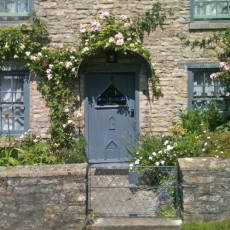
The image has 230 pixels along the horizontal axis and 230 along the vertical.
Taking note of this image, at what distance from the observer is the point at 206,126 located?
30.6 ft

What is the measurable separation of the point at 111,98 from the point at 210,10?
9.40 ft

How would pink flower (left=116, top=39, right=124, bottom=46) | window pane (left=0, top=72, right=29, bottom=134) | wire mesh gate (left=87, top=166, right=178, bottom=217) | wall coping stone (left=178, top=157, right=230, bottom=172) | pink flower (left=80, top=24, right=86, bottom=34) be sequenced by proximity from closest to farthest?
wall coping stone (left=178, top=157, right=230, bottom=172) < wire mesh gate (left=87, top=166, right=178, bottom=217) < pink flower (left=116, top=39, right=124, bottom=46) < pink flower (left=80, top=24, right=86, bottom=34) < window pane (left=0, top=72, right=29, bottom=134)

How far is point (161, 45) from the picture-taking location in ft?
32.9

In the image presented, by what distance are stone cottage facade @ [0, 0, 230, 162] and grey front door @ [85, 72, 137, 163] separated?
0.25 metres

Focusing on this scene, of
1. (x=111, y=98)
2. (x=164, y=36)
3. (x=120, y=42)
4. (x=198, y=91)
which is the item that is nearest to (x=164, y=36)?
(x=164, y=36)

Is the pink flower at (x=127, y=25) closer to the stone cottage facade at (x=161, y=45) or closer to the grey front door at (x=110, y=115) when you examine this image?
the stone cottage facade at (x=161, y=45)

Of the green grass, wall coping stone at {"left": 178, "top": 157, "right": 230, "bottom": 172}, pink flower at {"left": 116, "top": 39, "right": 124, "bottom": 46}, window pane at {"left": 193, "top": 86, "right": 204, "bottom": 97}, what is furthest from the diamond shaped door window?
the green grass

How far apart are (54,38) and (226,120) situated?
13.3ft

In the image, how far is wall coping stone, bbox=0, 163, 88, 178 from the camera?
631 centimetres

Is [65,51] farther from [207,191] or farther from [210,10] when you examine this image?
[207,191]

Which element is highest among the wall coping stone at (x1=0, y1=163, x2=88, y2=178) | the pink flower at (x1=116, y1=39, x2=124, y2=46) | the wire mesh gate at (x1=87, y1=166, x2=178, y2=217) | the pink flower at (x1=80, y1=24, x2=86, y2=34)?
the pink flower at (x1=80, y1=24, x2=86, y2=34)

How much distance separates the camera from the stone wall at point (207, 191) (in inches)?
249

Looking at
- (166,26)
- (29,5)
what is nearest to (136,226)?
(166,26)

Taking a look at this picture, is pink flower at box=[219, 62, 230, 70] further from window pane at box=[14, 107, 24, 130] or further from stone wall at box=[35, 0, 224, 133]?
window pane at box=[14, 107, 24, 130]
